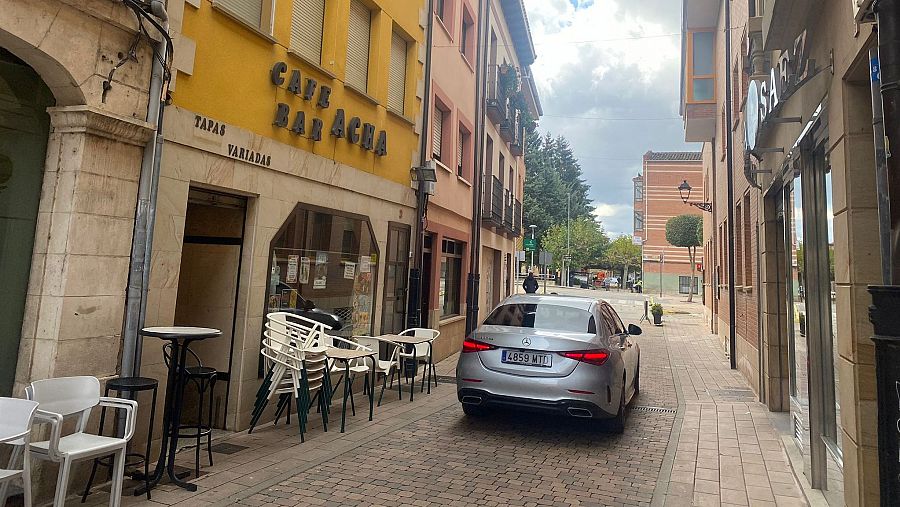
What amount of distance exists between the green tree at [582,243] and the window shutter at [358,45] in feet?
169

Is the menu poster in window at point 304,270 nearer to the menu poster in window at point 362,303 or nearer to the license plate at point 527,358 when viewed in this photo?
the menu poster in window at point 362,303

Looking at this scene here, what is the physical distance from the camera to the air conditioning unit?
111 inches

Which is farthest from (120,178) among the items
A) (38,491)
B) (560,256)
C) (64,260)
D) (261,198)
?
(560,256)

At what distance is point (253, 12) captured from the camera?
21.2 ft

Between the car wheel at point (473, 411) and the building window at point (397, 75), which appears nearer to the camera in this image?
the car wheel at point (473, 411)

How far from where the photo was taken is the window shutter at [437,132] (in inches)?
489

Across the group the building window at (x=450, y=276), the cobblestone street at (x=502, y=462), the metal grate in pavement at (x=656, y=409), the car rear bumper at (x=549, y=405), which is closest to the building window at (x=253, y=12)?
the cobblestone street at (x=502, y=462)

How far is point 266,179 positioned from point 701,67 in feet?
48.4

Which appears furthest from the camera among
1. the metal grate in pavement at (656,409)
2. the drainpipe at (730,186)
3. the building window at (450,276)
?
the building window at (450,276)

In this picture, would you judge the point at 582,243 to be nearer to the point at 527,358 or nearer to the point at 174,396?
the point at 527,358

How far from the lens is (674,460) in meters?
5.62

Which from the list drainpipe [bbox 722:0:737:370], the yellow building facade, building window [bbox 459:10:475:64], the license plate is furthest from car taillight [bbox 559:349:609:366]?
building window [bbox 459:10:475:64]

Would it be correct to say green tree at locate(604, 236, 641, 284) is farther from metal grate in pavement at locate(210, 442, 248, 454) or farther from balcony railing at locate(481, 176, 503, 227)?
metal grate in pavement at locate(210, 442, 248, 454)

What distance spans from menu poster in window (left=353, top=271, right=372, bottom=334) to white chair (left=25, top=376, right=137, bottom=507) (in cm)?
483
